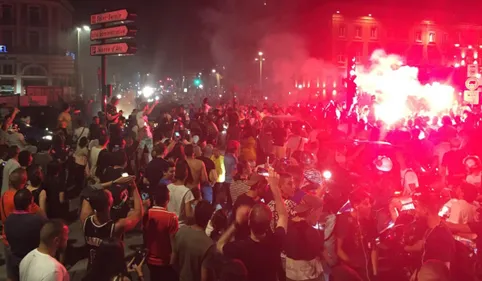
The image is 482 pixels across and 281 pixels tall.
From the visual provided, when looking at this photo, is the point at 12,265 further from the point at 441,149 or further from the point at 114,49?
the point at 114,49

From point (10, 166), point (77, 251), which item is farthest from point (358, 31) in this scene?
point (10, 166)

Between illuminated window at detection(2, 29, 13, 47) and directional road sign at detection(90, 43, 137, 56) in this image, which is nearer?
directional road sign at detection(90, 43, 137, 56)

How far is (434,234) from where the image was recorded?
465 centimetres

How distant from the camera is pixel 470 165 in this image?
770 centimetres

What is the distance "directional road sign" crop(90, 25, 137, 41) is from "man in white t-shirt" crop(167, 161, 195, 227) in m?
9.31

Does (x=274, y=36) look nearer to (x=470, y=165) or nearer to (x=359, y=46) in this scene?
(x=359, y=46)

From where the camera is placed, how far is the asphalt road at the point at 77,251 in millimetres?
6934

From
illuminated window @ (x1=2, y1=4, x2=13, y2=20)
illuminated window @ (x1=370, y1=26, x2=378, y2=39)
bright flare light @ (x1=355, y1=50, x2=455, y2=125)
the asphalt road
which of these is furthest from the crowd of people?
illuminated window @ (x1=2, y1=4, x2=13, y2=20)

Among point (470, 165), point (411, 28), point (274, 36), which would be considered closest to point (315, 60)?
point (274, 36)

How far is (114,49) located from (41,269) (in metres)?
11.5

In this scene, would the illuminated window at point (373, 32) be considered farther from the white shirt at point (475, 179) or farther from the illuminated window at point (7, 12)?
the white shirt at point (475, 179)

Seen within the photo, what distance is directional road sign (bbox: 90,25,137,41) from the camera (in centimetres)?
1411

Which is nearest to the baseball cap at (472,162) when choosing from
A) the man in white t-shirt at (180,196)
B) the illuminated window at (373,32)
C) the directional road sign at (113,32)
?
the man in white t-shirt at (180,196)

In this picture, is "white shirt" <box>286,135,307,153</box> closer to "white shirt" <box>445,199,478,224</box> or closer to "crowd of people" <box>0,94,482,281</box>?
"crowd of people" <box>0,94,482,281</box>
